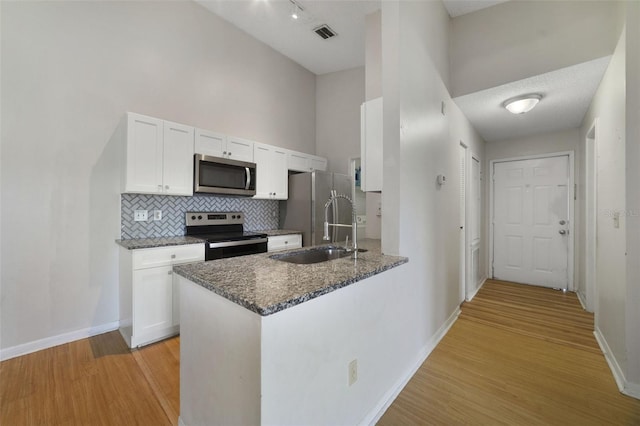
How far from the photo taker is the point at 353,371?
134 centimetres

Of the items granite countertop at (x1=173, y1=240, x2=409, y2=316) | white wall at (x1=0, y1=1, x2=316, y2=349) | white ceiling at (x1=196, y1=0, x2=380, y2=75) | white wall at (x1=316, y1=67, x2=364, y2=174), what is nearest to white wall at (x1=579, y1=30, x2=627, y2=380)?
granite countertop at (x1=173, y1=240, x2=409, y2=316)

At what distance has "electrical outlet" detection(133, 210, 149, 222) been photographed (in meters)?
2.69

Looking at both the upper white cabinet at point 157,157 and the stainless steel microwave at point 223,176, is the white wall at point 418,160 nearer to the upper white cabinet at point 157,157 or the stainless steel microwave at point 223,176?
the stainless steel microwave at point 223,176

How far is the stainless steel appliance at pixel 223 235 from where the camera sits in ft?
8.91

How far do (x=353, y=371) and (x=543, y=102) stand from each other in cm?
346

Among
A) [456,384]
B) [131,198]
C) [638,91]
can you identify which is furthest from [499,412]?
[131,198]

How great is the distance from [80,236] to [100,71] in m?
1.55

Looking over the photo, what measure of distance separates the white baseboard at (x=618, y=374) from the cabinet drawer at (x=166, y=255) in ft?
11.0

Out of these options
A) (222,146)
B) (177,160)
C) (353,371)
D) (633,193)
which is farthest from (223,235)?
(633,193)

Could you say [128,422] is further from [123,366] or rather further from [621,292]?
[621,292]

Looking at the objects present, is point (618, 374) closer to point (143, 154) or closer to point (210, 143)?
point (210, 143)

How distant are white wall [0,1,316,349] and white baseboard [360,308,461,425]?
258cm

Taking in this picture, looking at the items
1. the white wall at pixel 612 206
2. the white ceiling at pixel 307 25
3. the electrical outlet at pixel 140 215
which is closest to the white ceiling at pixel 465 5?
the white ceiling at pixel 307 25

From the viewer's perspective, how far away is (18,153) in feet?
7.01
